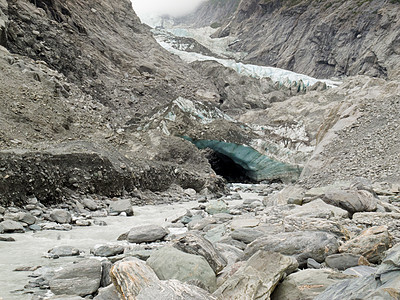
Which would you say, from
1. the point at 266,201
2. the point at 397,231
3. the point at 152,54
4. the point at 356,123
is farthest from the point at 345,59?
the point at 397,231

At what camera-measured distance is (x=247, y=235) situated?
379 centimetres

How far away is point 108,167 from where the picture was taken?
27.6 ft

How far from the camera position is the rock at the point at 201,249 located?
2.62 metres

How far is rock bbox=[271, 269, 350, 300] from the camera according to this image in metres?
2.11

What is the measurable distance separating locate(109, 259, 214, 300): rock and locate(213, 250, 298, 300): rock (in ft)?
0.69

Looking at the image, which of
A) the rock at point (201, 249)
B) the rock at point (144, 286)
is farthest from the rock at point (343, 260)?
the rock at point (144, 286)

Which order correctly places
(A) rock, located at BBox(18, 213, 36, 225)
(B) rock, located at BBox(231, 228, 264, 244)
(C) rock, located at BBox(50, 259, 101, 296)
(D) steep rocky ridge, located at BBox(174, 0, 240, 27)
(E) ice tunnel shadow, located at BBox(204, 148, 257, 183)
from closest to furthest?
1. (C) rock, located at BBox(50, 259, 101, 296)
2. (B) rock, located at BBox(231, 228, 264, 244)
3. (A) rock, located at BBox(18, 213, 36, 225)
4. (E) ice tunnel shadow, located at BBox(204, 148, 257, 183)
5. (D) steep rocky ridge, located at BBox(174, 0, 240, 27)

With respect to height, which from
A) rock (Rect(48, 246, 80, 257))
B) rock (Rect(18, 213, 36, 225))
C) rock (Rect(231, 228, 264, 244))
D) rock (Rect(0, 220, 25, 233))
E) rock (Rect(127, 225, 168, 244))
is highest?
rock (Rect(18, 213, 36, 225))

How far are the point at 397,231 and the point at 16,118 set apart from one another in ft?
31.1

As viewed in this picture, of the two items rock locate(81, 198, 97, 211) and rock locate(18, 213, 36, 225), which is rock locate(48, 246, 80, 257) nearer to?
rock locate(18, 213, 36, 225)

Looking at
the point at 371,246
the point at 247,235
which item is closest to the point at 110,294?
the point at 247,235

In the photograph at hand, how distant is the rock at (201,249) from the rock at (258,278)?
33 cm

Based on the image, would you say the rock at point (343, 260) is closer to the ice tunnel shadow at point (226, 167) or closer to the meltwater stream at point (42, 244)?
→ the meltwater stream at point (42, 244)

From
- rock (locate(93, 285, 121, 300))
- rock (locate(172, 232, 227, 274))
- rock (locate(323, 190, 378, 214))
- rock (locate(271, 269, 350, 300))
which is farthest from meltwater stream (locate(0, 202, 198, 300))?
rock (locate(323, 190, 378, 214))
